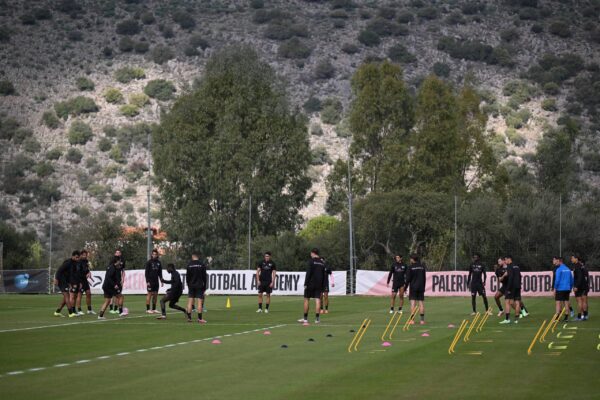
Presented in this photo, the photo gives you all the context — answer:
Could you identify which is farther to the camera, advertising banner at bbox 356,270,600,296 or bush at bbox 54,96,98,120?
bush at bbox 54,96,98,120

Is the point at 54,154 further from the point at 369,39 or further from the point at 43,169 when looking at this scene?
the point at 369,39

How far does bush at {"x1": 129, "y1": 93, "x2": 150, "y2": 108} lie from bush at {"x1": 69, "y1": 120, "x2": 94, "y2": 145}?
776cm

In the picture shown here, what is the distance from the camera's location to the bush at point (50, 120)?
130625 mm

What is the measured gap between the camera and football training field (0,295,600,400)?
16484mm

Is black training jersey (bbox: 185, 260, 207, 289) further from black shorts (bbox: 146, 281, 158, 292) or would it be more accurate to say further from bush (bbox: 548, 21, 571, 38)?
bush (bbox: 548, 21, 571, 38)

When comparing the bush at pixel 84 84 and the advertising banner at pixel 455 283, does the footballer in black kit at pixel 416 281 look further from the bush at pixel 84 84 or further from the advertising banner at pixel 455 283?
the bush at pixel 84 84

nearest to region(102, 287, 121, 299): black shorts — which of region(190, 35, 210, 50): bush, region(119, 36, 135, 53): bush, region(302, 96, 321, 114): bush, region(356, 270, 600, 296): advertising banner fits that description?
region(356, 270, 600, 296): advertising banner

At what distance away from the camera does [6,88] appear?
137625mm

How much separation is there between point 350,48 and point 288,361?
136 m

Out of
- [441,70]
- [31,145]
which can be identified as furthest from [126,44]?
[441,70]

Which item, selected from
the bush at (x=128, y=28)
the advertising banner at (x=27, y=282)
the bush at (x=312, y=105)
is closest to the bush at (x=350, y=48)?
the bush at (x=312, y=105)

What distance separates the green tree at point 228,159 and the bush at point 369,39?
7321 cm

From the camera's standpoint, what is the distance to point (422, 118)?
284ft

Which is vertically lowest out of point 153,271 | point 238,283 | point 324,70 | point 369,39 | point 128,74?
point 238,283
